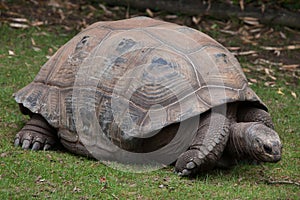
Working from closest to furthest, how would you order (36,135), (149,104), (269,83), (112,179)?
(112,179)
(149,104)
(36,135)
(269,83)

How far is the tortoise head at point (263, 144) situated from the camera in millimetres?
5027

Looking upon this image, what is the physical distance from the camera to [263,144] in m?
5.07

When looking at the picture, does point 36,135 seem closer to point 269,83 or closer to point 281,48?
point 269,83

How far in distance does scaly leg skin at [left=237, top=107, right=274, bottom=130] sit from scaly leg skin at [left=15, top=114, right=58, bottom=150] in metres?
1.68

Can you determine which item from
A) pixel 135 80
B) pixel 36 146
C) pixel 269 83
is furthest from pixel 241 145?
pixel 269 83

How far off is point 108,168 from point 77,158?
439mm

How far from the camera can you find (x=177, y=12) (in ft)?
33.2

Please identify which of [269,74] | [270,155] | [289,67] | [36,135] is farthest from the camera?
[289,67]

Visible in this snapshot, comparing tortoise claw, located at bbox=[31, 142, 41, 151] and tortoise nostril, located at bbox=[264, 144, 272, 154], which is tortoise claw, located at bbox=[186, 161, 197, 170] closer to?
tortoise nostril, located at bbox=[264, 144, 272, 154]

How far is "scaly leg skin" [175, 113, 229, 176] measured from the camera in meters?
5.07

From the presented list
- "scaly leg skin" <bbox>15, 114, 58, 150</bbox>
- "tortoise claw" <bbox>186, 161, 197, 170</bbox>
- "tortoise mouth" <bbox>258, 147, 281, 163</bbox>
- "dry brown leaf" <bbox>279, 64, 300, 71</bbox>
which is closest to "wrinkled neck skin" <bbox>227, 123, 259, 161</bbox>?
"tortoise mouth" <bbox>258, 147, 281, 163</bbox>

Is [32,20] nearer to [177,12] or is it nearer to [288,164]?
[177,12]

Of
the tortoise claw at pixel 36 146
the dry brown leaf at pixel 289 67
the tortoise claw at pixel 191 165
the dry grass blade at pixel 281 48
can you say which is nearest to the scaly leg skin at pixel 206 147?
the tortoise claw at pixel 191 165

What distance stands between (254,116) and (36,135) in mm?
1904
